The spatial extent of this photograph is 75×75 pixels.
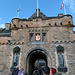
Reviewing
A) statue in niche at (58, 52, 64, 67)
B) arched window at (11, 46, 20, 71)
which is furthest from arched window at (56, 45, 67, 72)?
arched window at (11, 46, 20, 71)

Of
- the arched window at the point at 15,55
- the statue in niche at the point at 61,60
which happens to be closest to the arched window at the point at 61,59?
the statue in niche at the point at 61,60

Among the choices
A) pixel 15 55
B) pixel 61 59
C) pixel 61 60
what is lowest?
pixel 61 60

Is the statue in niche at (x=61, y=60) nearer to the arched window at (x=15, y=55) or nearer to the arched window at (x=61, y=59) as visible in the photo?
the arched window at (x=61, y=59)

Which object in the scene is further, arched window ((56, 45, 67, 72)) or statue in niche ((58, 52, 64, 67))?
statue in niche ((58, 52, 64, 67))

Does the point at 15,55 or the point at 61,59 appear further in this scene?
the point at 15,55

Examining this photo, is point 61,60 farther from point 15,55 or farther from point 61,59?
point 15,55

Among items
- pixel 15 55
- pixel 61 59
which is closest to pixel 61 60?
pixel 61 59

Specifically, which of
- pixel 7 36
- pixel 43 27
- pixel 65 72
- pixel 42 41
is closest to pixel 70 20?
pixel 43 27

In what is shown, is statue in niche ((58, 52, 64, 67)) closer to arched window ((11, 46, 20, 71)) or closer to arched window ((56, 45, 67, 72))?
arched window ((56, 45, 67, 72))

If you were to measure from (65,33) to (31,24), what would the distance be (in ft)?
15.4

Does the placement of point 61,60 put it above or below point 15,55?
below

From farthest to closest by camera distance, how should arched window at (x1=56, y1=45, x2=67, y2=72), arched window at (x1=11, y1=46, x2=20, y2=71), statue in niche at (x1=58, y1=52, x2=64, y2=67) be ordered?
arched window at (x1=11, y1=46, x2=20, y2=71) → statue in niche at (x1=58, y1=52, x2=64, y2=67) → arched window at (x1=56, y1=45, x2=67, y2=72)

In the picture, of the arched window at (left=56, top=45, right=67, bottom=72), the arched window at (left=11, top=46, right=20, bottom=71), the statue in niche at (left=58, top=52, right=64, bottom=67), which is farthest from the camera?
the arched window at (left=11, top=46, right=20, bottom=71)

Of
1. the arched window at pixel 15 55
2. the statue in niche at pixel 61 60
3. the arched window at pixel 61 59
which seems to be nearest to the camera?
the arched window at pixel 61 59
